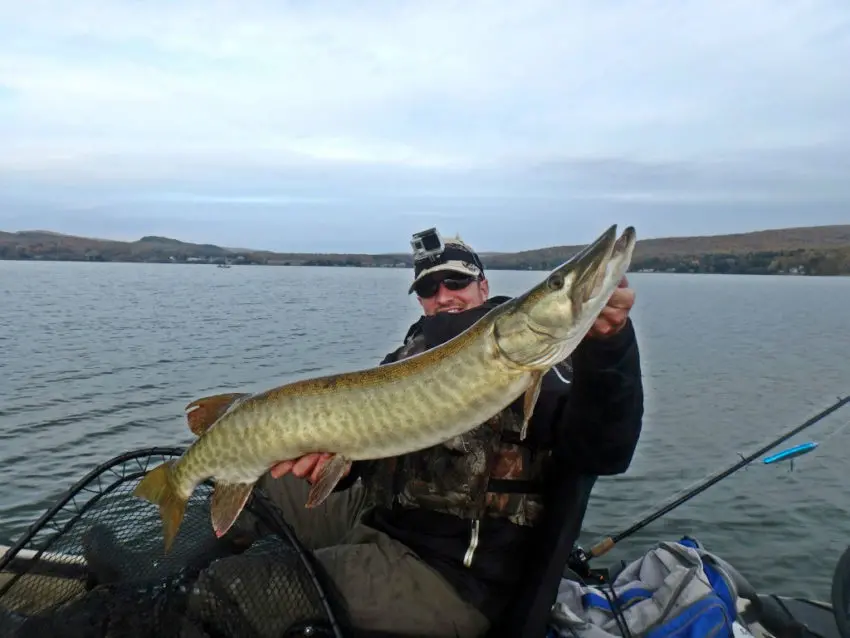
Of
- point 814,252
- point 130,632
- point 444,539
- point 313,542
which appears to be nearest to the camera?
point 130,632

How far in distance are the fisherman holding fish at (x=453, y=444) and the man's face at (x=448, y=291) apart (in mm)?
851

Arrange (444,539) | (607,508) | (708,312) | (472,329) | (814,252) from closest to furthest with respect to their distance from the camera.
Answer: (472,329), (444,539), (607,508), (708,312), (814,252)

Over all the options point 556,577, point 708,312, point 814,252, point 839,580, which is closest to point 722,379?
point 839,580

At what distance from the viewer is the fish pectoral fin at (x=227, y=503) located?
3143mm

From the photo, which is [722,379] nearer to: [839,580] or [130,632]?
[839,580]

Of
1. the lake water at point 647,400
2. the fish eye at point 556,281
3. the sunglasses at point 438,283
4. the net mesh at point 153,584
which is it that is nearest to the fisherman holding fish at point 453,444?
the fish eye at point 556,281

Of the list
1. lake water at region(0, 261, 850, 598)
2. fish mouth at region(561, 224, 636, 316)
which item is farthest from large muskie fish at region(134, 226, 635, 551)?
lake water at region(0, 261, 850, 598)

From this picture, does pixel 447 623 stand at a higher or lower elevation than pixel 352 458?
lower

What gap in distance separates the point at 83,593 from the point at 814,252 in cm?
11156

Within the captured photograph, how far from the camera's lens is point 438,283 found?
174 inches

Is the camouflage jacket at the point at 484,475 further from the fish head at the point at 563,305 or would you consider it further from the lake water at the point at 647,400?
the lake water at the point at 647,400

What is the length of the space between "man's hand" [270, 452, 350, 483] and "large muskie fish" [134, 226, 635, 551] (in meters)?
0.04

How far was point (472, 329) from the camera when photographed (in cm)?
268

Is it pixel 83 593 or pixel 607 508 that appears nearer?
pixel 83 593
